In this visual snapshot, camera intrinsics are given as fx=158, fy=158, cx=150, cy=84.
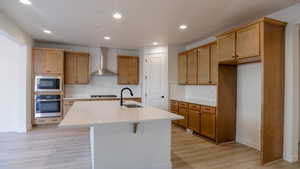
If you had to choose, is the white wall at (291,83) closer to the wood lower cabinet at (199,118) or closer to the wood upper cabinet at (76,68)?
the wood lower cabinet at (199,118)

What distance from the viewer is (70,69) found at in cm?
523

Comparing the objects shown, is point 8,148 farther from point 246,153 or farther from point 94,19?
point 246,153

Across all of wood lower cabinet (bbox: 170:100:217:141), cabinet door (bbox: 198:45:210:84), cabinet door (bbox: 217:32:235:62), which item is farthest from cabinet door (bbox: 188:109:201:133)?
cabinet door (bbox: 217:32:235:62)

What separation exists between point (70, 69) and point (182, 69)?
3.69 m

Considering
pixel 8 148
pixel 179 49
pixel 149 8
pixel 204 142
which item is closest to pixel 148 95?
pixel 179 49

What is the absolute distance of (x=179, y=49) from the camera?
5.38 metres

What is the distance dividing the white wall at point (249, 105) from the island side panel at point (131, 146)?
2.10m

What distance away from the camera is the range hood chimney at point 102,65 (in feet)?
18.1

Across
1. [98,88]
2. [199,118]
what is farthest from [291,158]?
[98,88]

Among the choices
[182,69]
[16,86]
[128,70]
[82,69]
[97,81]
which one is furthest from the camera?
[128,70]

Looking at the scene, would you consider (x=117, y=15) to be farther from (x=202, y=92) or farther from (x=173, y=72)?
(x=202, y=92)

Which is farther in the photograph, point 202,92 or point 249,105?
point 202,92

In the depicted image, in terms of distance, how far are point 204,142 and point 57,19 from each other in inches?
162

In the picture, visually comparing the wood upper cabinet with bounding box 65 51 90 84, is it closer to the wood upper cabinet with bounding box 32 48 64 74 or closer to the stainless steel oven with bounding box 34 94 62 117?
the wood upper cabinet with bounding box 32 48 64 74
